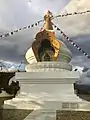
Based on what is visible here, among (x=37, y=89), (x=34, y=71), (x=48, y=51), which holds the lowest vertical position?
(x=37, y=89)

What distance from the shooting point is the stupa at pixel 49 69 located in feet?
43.1

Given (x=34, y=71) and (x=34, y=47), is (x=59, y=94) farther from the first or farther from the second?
(x=34, y=47)

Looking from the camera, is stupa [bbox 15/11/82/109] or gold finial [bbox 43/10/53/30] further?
gold finial [bbox 43/10/53/30]

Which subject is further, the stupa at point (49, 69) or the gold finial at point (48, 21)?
the gold finial at point (48, 21)

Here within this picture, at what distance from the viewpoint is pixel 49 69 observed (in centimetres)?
1413

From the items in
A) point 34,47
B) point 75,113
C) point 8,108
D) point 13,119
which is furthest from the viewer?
point 34,47

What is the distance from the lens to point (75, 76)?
1349cm

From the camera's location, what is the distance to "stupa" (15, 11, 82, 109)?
13.1 meters

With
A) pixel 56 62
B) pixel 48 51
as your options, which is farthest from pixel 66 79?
pixel 48 51

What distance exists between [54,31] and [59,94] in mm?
4081

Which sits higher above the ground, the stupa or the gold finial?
the gold finial

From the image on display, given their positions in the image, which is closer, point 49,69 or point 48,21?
point 49,69

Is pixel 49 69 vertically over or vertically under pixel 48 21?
under

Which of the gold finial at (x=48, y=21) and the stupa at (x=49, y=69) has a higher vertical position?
the gold finial at (x=48, y=21)
